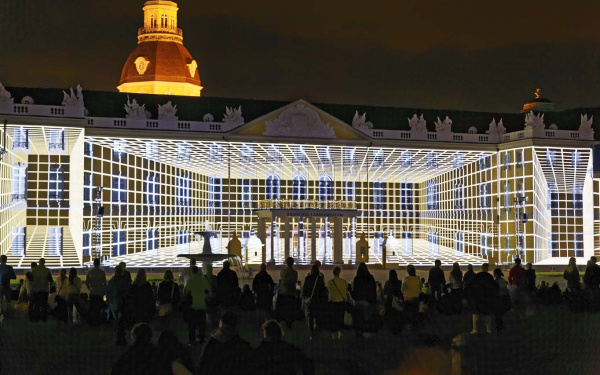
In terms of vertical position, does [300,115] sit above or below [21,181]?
above

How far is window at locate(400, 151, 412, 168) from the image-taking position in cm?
4731

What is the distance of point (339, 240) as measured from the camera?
4372 centimetres

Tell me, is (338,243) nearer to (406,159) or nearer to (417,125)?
(417,125)

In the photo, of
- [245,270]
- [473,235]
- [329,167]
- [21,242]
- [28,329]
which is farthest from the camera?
[329,167]

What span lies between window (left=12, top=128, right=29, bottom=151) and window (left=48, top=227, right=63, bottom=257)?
163 inches

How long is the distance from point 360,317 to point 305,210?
84.6 ft

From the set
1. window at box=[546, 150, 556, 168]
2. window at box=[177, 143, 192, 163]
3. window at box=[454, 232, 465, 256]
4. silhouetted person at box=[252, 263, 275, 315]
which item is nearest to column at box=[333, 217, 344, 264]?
window at box=[177, 143, 192, 163]

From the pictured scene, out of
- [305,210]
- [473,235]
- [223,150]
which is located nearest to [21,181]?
[223,150]

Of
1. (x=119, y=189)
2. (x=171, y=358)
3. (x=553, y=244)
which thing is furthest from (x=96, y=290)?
(x=553, y=244)

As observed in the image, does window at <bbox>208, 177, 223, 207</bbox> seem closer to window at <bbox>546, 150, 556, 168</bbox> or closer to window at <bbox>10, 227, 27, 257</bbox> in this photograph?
window at <bbox>10, 227, 27, 257</bbox>

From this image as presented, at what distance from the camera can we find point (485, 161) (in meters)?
48.1

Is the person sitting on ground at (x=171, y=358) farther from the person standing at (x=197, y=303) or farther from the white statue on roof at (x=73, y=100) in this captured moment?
the white statue on roof at (x=73, y=100)

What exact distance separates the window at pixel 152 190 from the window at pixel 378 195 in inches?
779

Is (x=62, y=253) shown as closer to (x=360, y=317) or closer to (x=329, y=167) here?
(x=329, y=167)
